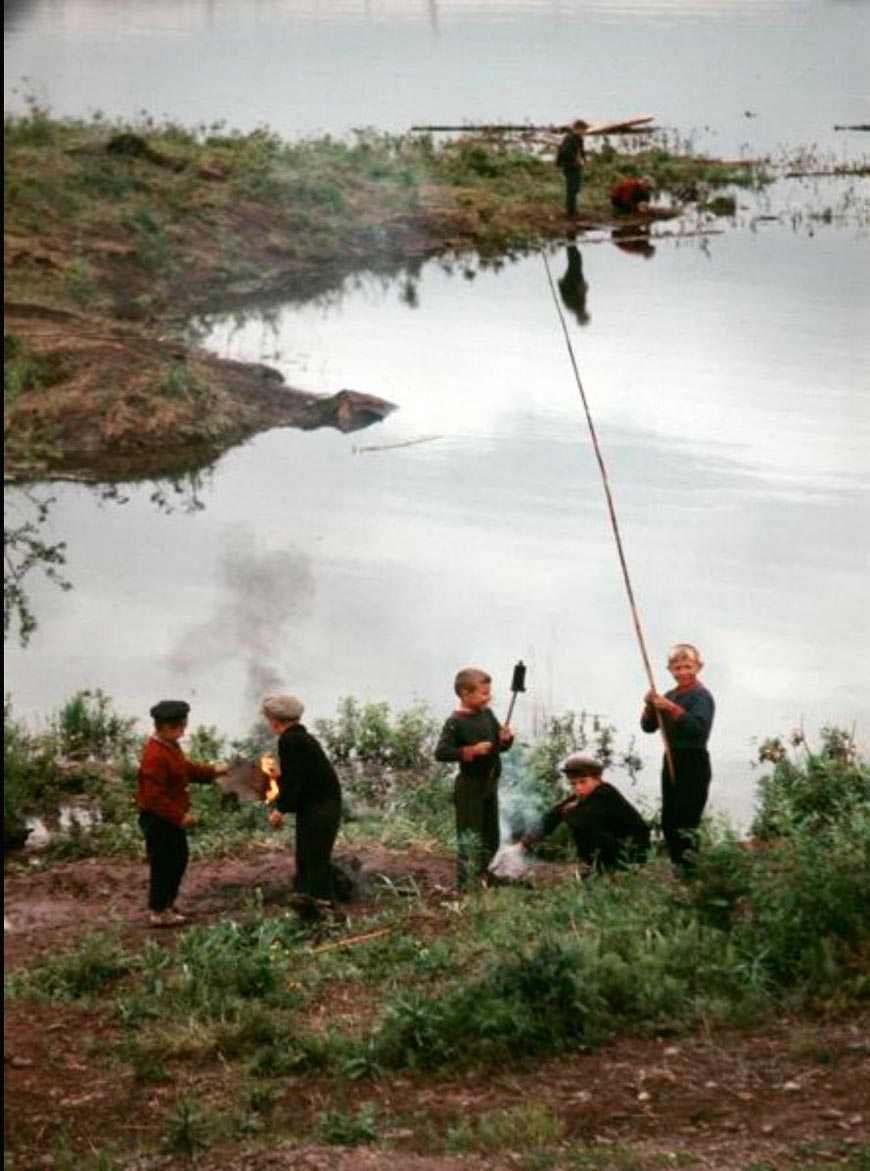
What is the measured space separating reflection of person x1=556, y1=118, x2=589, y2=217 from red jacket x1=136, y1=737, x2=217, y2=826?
2379 centimetres

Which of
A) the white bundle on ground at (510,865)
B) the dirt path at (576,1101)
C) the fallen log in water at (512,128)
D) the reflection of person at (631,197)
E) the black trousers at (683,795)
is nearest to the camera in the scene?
the dirt path at (576,1101)

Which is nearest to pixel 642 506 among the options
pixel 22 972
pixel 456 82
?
pixel 22 972

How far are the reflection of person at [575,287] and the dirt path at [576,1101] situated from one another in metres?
21.4

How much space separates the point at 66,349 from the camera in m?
24.8

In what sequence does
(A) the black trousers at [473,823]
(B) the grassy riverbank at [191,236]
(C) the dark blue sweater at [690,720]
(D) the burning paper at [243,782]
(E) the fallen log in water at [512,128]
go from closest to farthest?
(C) the dark blue sweater at [690,720]
(A) the black trousers at [473,823]
(D) the burning paper at [243,782]
(B) the grassy riverbank at [191,236]
(E) the fallen log in water at [512,128]

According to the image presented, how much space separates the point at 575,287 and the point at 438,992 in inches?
910

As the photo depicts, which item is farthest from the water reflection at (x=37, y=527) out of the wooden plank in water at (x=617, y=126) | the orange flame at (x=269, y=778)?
the wooden plank in water at (x=617, y=126)

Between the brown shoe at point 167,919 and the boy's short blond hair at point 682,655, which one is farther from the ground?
the boy's short blond hair at point 682,655

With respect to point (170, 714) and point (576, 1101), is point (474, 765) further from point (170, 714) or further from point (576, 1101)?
point (576, 1101)

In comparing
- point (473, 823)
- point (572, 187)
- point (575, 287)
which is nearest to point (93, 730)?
point (473, 823)

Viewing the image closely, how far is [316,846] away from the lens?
12430 millimetres

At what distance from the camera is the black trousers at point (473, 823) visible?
12773mm

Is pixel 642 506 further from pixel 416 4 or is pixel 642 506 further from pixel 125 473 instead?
pixel 416 4

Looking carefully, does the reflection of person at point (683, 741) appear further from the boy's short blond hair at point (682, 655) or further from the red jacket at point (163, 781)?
the red jacket at point (163, 781)
